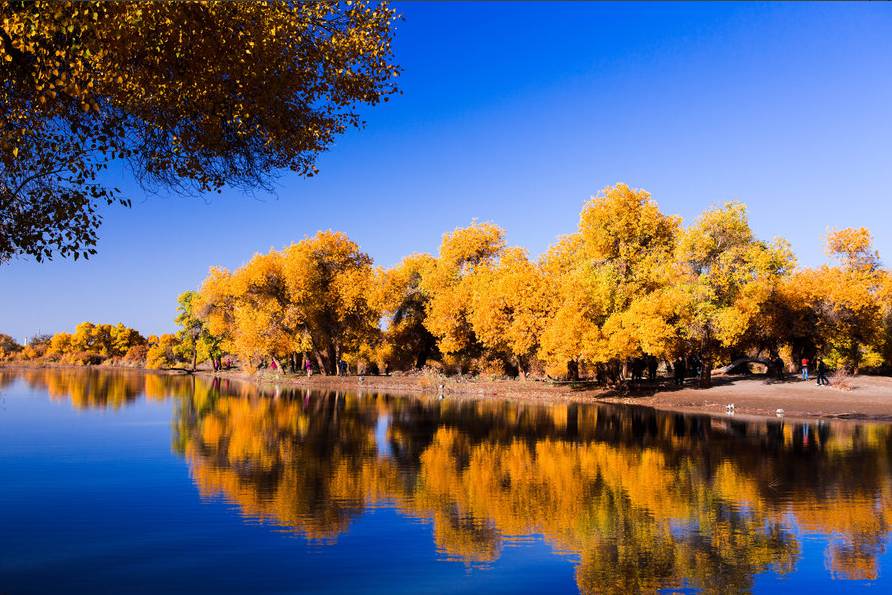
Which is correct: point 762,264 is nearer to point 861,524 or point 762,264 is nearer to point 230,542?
point 861,524

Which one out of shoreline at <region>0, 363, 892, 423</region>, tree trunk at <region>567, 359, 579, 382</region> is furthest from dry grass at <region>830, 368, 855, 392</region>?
tree trunk at <region>567, 359, 579, 382</region>

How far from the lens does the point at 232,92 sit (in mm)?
12062

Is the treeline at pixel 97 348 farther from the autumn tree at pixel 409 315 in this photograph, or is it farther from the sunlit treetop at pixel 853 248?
the sunlit treetop at pixel 853 248

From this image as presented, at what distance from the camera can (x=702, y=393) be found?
42969mm

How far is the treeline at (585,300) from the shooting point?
4319 cm

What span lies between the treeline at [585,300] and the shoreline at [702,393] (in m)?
2.46

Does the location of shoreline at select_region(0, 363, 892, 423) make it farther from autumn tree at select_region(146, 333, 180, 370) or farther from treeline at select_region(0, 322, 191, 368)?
treeline at select_region(0, 322, 191, 368)

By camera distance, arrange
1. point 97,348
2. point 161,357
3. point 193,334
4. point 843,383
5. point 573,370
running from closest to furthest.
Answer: point 843,383 → point 573,370 → point 193,334 → point 161,357 → point 97,348

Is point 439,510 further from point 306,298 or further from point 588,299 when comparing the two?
point 306,298

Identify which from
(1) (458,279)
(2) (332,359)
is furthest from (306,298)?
(1) (458,279)

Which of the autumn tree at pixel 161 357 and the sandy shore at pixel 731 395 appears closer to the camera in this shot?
the sandy shore at pixel 731 395

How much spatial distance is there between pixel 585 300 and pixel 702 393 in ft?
30.8

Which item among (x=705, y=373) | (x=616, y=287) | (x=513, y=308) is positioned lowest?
(x=705, y=373)

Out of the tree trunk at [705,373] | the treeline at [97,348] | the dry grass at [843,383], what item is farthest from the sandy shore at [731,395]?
the treeline at [97,348]
